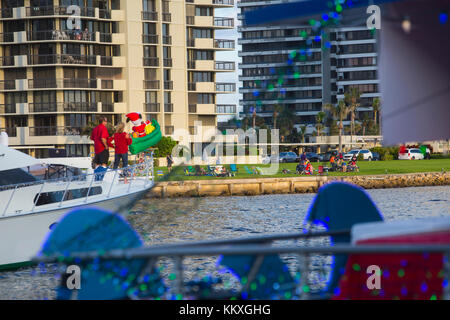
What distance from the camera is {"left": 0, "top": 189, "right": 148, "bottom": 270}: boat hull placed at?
1708 centimetres

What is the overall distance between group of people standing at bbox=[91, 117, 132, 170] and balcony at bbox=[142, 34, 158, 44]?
57526mm

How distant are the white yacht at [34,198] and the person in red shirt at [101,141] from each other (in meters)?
0.46

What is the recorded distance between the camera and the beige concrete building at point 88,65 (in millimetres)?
71812

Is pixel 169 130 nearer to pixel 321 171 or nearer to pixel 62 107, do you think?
pixel 62 107

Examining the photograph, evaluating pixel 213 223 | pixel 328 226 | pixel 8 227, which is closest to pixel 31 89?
pixel 213 223

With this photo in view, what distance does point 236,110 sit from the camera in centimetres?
516

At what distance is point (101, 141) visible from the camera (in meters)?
17.0

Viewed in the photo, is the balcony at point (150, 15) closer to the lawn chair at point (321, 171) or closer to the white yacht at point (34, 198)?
the lawn chair at point (321, 171)

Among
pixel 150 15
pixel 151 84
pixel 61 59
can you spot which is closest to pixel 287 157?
pixel 151 84

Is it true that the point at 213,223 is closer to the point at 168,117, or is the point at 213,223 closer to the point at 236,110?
the point at 236,110

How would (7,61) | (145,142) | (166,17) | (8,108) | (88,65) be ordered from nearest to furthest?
(145,142)
(88,65)
(7,61)
(8,108)
(166,17)

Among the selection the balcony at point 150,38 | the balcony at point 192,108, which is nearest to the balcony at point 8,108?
the balcony at point 150,38

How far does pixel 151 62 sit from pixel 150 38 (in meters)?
2.42

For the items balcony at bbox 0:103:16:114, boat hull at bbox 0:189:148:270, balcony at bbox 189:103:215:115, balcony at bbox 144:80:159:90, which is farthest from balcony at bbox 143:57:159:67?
boat hull at bbox 0:189:148:270
